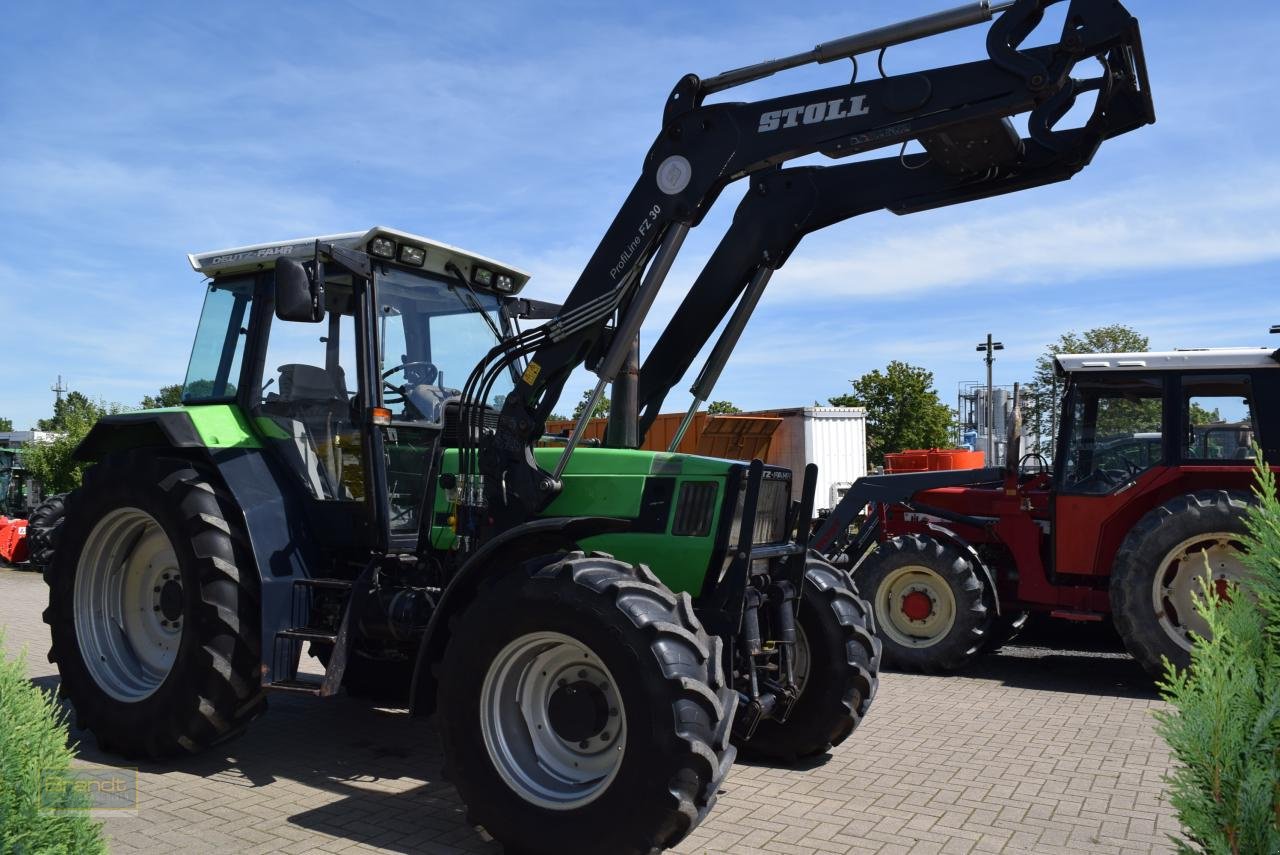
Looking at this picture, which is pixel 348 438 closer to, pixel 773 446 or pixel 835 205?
pixel 835 205

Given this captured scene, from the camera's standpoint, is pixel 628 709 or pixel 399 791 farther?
pixel 399 791

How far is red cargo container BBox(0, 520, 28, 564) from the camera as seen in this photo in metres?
16.7

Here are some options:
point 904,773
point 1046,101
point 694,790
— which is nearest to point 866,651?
point 904,773

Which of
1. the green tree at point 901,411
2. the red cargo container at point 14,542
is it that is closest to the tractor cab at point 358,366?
the red cargo container at point 14,542

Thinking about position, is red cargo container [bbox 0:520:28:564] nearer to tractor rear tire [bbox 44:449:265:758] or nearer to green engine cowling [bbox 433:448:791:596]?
tractor rear tire [bbox 44:449:265:758]

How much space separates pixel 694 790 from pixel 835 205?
3.25m

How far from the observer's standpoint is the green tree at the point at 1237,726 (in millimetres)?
2219

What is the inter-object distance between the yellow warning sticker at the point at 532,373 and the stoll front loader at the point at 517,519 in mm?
21

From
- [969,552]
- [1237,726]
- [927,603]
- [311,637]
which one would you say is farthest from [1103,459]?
[1237,726]

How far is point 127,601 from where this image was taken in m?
6.02

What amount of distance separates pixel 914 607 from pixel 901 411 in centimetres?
2624

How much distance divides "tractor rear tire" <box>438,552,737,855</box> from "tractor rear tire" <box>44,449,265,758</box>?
1.47 metres

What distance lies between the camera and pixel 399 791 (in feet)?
16.4

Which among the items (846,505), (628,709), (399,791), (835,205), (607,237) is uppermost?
(835,205)
